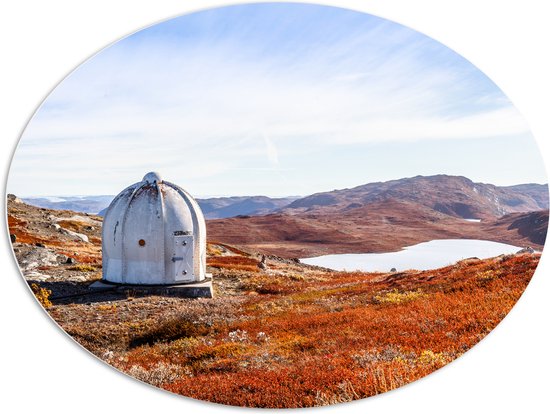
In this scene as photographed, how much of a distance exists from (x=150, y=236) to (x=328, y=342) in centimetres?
805

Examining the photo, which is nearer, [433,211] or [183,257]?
[183,257]

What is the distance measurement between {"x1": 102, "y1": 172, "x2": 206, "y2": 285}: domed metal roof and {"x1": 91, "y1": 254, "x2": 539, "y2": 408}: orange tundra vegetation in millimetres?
3790

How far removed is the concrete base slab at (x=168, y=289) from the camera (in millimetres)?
14828

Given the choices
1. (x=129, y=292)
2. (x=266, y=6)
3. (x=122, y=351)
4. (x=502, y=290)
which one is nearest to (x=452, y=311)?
(x=502, y=290)

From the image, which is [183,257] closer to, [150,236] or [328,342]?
[150,236]

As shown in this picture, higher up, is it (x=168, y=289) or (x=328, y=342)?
(x=168, y=289)

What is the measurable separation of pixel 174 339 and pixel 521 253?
9154 millimetres

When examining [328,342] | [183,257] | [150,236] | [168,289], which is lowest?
[328,342]

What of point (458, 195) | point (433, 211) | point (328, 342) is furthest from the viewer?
point (433, 211)

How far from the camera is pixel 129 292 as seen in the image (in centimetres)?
1480

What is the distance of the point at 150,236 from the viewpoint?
48.9 ft

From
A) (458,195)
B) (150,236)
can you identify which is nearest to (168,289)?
(150,236)

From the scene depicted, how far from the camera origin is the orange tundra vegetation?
784 cm

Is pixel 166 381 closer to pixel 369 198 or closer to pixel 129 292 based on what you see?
pixel 129 292
